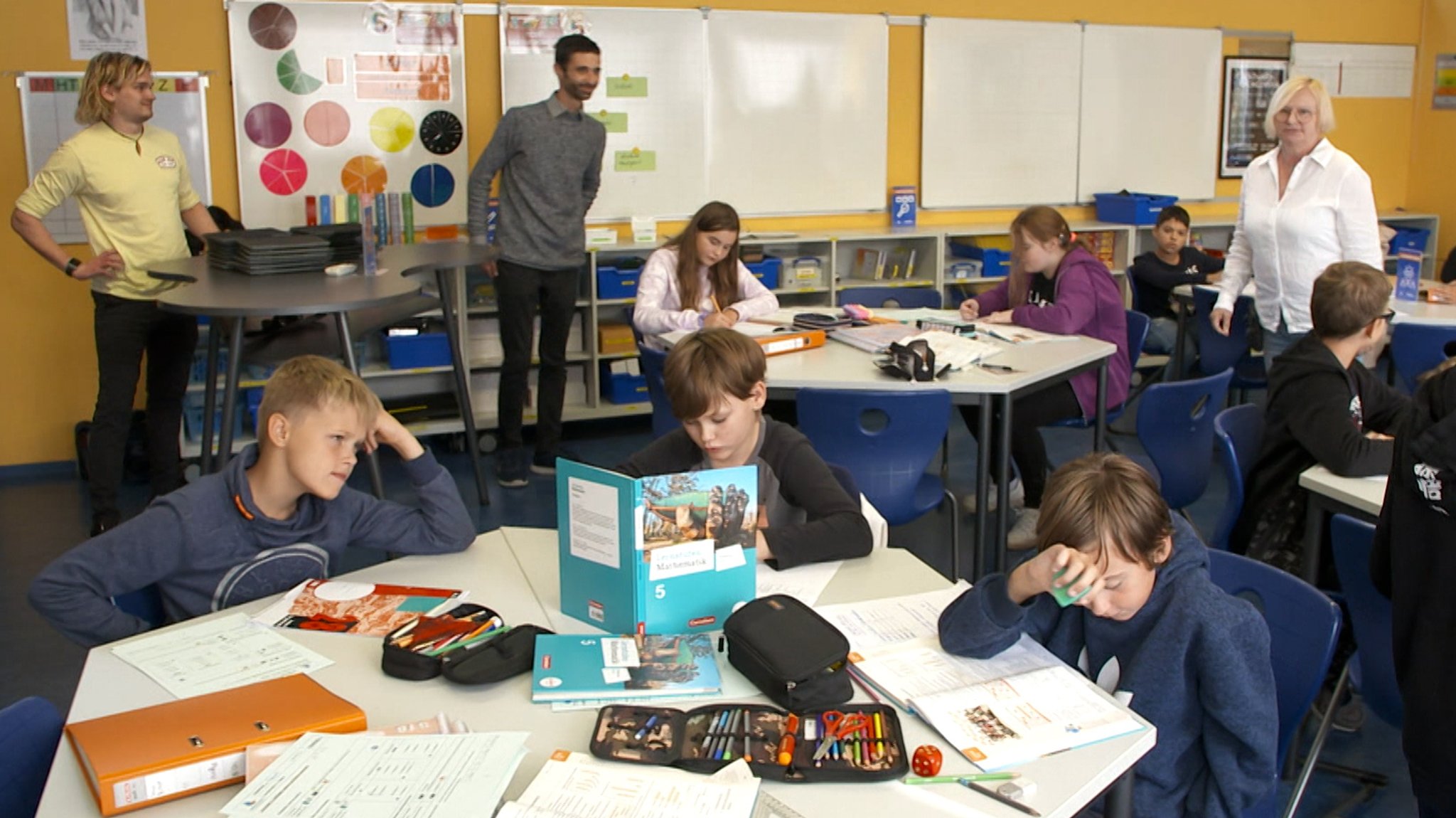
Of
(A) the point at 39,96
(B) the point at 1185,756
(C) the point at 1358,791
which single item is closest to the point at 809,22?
(A) the point at 39,96

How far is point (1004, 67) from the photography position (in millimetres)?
6996

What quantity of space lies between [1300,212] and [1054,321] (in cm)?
93

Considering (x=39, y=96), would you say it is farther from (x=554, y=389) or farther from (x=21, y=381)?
(x=554, y=389)

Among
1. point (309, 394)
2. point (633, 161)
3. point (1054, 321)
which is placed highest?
point (633, 161)

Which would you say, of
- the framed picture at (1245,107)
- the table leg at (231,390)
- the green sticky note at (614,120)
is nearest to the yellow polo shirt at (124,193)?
the table leg at (231,390)

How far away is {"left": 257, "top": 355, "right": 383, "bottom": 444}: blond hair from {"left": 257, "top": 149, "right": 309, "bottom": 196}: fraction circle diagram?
363 cm

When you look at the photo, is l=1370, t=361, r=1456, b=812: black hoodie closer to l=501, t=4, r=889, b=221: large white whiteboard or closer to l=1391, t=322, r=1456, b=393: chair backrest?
l=1391, t=322, r=1456, b=393: chair backrest

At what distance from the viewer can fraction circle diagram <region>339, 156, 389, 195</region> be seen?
573 centimetres

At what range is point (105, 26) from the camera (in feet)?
17.3

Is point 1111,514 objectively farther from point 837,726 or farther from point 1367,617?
point 1367,617

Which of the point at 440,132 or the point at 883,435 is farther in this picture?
the point at 440,132

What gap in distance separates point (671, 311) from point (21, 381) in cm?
318

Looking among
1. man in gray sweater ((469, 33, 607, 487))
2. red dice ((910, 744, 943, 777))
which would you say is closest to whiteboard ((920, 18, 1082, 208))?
man in gray sweater ((469, 33, 607, 487))

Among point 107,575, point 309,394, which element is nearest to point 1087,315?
point 309,394
